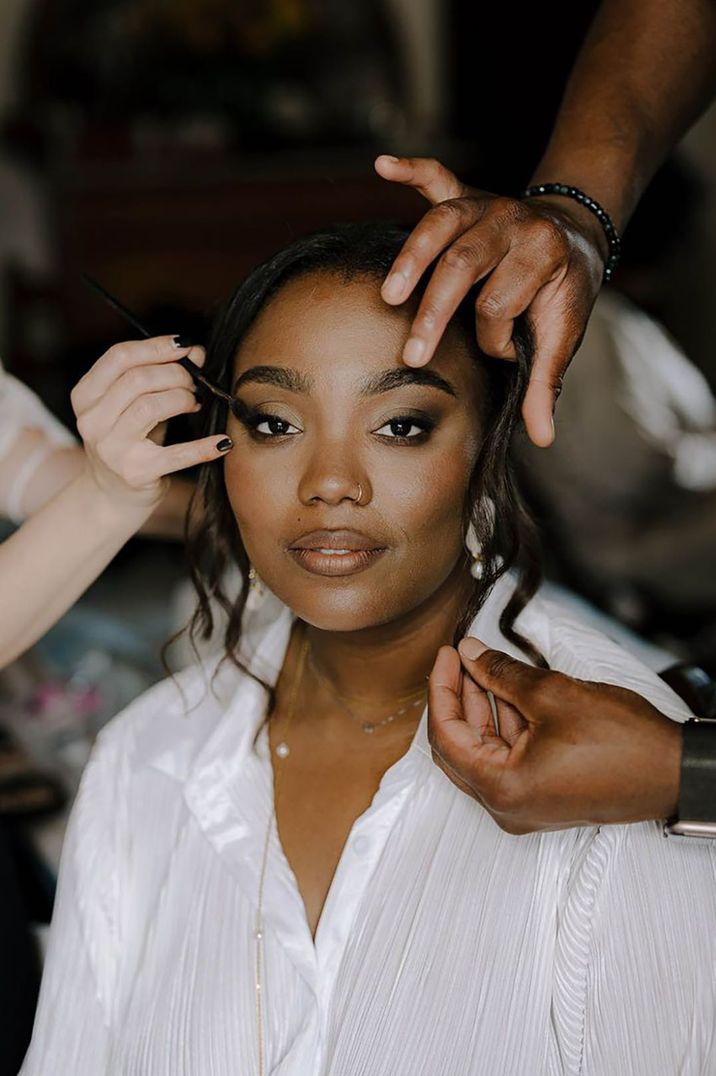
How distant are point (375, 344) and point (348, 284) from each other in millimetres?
84

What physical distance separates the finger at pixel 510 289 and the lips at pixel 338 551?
257mm

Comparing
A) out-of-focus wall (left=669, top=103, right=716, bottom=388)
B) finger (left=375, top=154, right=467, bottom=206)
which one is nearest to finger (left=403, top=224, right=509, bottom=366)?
finger (left=375, top=154, right=467, bottom=206)

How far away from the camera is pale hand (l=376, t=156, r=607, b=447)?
1.03 metres

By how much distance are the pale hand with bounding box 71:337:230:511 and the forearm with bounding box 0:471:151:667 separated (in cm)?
11

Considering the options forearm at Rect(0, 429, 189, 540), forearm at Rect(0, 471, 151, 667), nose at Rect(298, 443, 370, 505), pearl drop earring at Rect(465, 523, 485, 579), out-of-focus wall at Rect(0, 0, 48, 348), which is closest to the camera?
nose at Rect(298, 443, 370, 505)

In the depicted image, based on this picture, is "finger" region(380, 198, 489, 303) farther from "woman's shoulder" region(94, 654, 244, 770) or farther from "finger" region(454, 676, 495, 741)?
"woman's shoulder" region(94, 654, 244, 770)

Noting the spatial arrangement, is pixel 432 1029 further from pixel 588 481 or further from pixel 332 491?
pixel 588 481

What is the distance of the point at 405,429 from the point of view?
4.09 ft

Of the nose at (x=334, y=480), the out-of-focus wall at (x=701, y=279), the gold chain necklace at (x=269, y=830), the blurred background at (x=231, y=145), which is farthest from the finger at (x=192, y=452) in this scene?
the out-of-focus wall at (x=701, y=279)

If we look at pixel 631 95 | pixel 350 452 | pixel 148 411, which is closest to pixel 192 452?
pixel 148 411

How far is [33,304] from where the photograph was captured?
5.10m

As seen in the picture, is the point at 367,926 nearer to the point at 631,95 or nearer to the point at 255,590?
the point at 255,590

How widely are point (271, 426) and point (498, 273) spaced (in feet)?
1.11

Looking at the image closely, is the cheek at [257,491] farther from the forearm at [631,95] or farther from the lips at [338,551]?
the forearm at [631,95]
